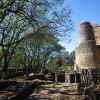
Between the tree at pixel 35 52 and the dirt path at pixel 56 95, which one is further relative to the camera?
the tree at pixel 35 52

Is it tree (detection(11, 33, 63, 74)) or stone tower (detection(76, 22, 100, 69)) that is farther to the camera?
stone tower (detection(76, 22, 100, 69))

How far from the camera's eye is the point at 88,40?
1827 inches

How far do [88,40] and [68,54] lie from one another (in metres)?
49.8

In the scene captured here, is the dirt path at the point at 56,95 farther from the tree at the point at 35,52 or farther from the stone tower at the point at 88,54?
the stone tower at the point at 88,54

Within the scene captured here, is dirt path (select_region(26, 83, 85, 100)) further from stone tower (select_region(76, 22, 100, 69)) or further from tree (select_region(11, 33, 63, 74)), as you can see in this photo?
stone tower (select_region(76, 22, 100, 69))

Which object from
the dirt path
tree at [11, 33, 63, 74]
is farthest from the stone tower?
the dirt path

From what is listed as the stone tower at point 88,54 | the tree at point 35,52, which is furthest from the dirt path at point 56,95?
the stone tower at point 88,54

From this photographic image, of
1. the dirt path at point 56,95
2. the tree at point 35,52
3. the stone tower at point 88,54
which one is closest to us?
the dirt path at point 56,95

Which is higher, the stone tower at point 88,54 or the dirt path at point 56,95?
the stone tower at point 88,54

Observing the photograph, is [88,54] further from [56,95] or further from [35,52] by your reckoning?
[56,95]

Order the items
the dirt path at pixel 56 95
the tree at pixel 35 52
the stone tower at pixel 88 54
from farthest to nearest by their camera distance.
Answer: the stone tower at pixel 88 54 < the tree at pixel 35 52 < the dirt path at pixel 56 95

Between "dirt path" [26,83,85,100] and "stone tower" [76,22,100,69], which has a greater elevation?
"stone tower" [76,22,100,69]

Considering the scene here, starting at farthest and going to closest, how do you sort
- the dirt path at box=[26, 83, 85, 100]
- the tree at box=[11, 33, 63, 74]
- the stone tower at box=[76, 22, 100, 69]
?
1. the stone tower at box=[76, 22, 100, 69]
2. the tree at box=[11, 33, 63, 74]
3. the dirt path at box=[26, 83, 85, 100]

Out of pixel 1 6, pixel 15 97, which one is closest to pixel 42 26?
pixel 1 6
